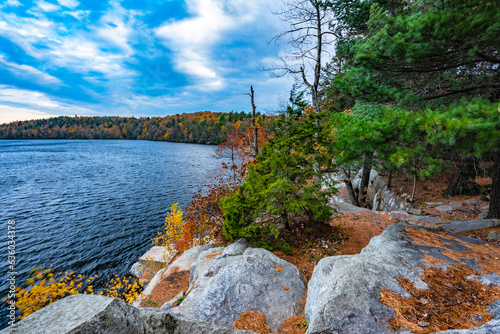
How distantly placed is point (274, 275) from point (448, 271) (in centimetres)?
304

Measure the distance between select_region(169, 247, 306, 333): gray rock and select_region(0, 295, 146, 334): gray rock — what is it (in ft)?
7.90

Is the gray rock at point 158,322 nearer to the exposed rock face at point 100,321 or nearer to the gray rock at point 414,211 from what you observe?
the exposed rock face at point 100,321

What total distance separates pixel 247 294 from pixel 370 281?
7.18 feet

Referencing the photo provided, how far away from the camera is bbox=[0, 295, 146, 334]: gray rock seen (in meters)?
1.42

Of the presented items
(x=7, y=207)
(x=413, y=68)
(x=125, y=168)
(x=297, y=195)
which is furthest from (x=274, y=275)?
(x=125, y=168)

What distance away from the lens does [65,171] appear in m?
33.4

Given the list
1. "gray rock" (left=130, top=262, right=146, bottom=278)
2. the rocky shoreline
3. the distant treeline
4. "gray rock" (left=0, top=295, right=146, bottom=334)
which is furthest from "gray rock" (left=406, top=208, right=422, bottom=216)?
the distant treeline

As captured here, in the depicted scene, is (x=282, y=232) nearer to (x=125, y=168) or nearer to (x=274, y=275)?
(x=274, y=275)

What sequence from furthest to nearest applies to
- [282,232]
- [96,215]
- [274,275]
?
[96,215] < [282,232] < [274,275]

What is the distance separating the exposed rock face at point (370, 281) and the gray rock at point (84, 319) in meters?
2.22

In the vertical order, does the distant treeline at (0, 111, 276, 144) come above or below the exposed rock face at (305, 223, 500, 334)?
above

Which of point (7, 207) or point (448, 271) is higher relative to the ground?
point (448, 271)

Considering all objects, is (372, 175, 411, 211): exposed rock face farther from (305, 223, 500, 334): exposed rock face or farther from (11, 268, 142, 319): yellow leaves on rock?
(11, 268, 142, 319): yellow leaves on rock

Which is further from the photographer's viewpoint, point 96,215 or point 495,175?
point 96,215
